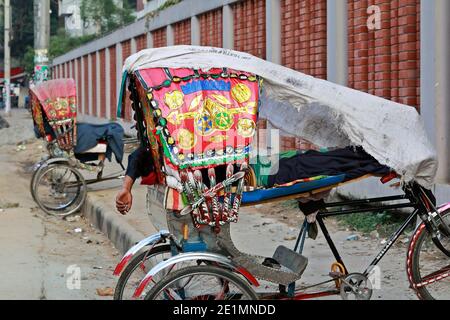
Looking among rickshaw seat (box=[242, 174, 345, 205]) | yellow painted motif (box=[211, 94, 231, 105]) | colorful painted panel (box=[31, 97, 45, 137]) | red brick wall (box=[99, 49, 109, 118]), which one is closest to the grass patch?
rickshaw seat (box=[242, 174, 345, 205])

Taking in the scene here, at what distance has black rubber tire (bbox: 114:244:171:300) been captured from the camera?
544 centimetres

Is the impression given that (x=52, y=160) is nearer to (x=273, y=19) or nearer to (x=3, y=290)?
(x=273, y=19)

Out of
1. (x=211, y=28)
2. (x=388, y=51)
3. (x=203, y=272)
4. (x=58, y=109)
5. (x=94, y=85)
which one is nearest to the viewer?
(x=203, y=272)

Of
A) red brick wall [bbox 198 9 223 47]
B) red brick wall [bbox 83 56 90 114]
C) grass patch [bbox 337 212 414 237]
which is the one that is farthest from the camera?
red brick wall [bbox 83 56 90 114]

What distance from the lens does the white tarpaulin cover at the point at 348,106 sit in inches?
205

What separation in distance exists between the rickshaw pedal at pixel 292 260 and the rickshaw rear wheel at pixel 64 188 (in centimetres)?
697

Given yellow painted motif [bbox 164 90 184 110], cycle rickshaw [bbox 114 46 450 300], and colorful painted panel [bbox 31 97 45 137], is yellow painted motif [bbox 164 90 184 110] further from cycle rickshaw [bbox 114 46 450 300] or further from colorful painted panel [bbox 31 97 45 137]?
colorful painted panel [bbox 31 97 45 137]

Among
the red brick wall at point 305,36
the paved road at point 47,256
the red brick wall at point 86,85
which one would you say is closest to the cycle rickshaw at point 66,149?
the paved road at point 47,256

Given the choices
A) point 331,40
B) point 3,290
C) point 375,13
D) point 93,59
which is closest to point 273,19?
point 331,40

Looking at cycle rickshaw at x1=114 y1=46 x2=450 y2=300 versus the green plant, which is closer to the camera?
cycle rickshaw at x1=114 y1=46 x2=450 y2=300

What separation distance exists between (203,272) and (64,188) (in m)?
7.74

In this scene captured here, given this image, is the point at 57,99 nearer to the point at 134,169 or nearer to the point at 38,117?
the point at 38,117

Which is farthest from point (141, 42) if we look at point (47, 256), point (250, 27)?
point (47, 256)

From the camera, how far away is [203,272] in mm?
4969
